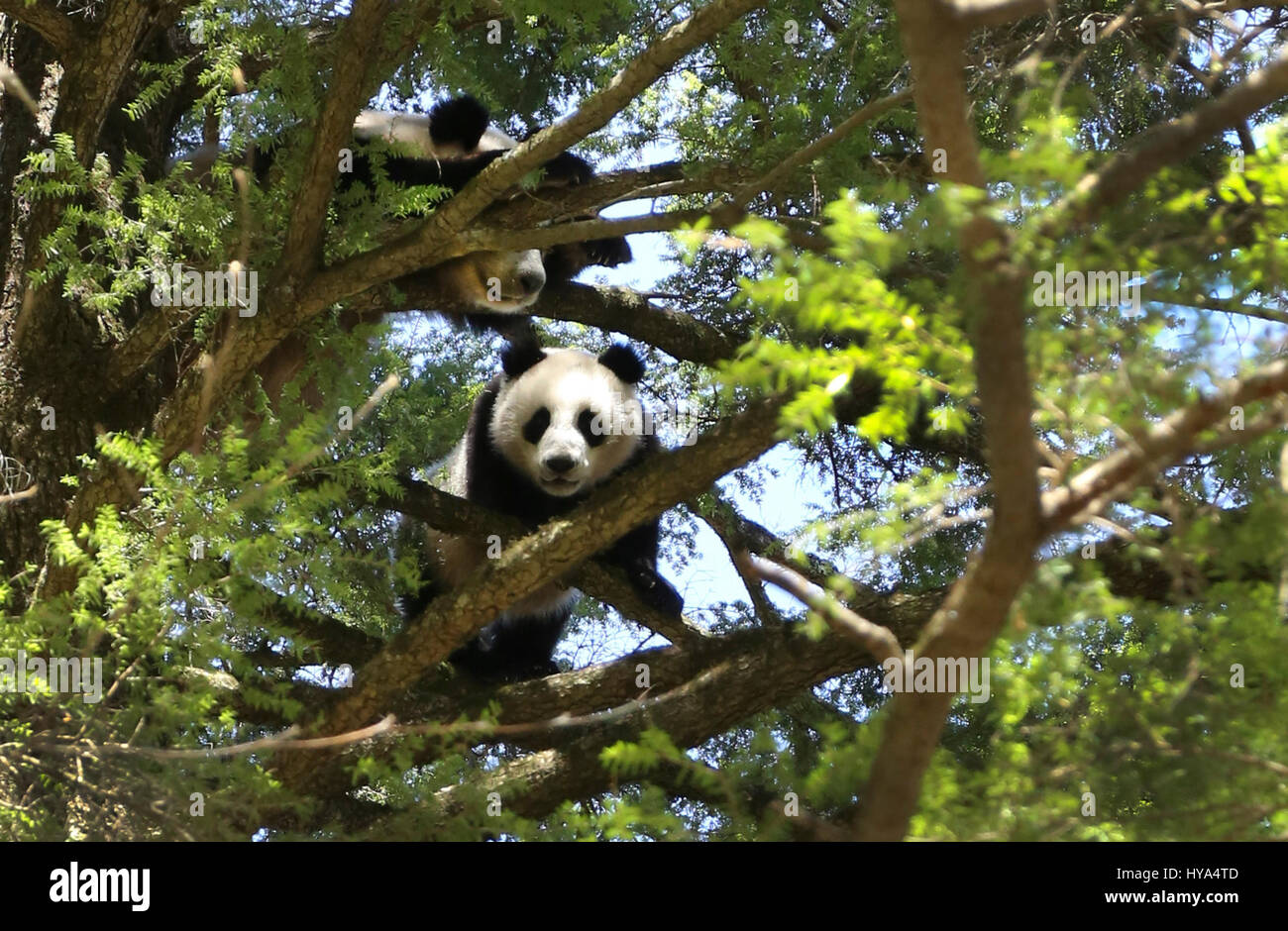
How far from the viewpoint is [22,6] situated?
4.52 m

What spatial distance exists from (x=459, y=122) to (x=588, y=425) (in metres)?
1.67

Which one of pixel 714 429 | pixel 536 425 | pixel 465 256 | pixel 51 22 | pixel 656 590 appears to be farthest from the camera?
pixel 536 425

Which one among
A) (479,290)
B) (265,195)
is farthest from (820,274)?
(479,290)

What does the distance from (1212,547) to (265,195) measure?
11.1 feet

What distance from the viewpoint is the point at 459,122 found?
6461 millimetres

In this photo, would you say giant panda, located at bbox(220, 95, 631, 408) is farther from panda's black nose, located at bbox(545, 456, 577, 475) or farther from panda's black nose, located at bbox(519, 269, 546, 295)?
panda's black nose, located at bbox(545, 456, 577, 475)

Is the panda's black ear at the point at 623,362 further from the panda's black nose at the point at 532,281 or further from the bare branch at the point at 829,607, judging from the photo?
the bare branch at the point at 829,607

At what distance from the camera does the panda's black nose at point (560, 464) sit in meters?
5.47

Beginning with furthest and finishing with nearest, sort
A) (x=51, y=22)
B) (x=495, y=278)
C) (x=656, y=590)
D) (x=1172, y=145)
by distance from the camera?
1. (x=495, y=278)
2. (x=656, y=590)
3. (x=51, y=22)
4. (x=1172, y=145)

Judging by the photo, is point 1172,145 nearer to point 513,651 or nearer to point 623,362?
point 623,362

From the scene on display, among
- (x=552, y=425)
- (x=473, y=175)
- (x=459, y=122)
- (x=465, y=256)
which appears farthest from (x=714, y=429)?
(x=459, y=122)

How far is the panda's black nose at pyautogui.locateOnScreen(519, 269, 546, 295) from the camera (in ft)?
19.9

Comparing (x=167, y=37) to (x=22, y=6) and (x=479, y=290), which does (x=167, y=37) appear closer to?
(x=22, y=6)

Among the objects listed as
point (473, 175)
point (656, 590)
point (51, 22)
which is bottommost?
point (656, 590)
